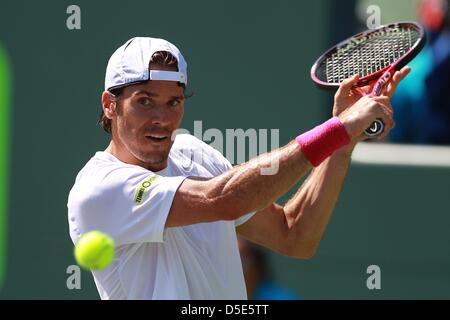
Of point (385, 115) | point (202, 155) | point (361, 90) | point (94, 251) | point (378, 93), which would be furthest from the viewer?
point (202, 155)

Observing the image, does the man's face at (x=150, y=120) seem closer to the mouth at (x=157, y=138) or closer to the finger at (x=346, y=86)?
the mouth at (x=157, y=138)

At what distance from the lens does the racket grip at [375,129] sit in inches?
152

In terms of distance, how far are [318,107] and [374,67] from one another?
2.47 m

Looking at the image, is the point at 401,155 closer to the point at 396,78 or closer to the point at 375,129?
the point at 396,78

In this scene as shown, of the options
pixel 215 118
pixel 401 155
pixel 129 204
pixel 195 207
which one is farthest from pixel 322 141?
pixel 401 155

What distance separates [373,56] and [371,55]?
2cm

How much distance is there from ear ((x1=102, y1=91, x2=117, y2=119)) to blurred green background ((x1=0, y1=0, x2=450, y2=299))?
2.48 meters

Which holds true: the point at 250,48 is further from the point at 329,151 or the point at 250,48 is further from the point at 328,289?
the point at 329,151

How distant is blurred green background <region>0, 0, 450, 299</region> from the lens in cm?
682

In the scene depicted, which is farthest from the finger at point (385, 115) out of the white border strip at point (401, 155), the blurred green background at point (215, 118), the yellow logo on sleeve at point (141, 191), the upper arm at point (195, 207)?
the white border strip at point (401, 155)

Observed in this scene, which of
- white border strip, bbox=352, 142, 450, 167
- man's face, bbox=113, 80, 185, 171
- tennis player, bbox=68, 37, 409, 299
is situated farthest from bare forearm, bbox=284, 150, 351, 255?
white border strip, bbox=352, 142, 450, 167

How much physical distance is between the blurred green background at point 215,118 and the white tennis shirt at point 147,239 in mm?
2684

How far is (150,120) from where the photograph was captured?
4090 millimetres

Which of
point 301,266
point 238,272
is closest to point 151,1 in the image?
point 301,266
